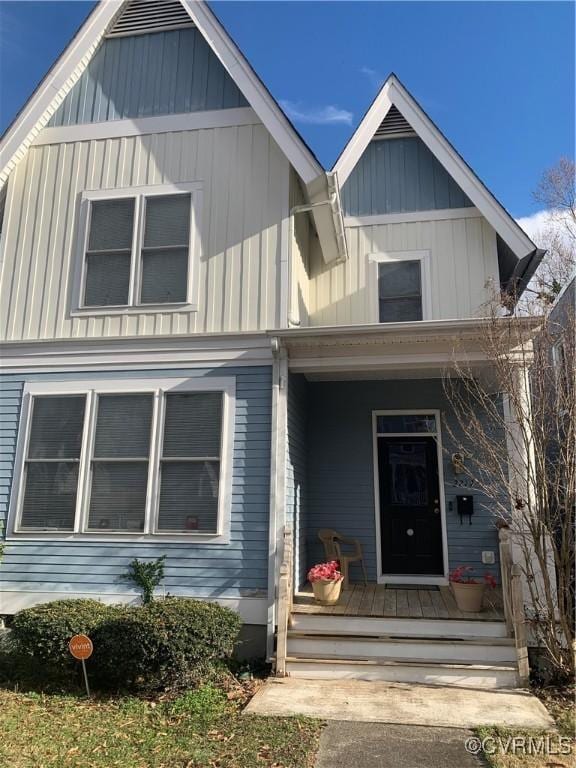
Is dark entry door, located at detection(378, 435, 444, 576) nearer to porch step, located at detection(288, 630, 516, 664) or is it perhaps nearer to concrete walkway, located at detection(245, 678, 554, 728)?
porch step, located at detection(288, 630, 516, 664)

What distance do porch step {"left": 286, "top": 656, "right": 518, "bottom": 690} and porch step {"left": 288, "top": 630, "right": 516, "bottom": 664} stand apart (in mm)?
62

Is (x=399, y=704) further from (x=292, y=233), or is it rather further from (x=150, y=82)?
(x=150, y=82)

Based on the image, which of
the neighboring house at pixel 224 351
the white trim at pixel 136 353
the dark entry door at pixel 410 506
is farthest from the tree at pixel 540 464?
the white trim at pixel 136 353

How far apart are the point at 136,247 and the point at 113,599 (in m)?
4.50

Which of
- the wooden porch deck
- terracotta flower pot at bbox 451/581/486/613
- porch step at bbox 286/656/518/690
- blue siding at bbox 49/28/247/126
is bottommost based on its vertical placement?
porch step at bbox 286/656/518/690

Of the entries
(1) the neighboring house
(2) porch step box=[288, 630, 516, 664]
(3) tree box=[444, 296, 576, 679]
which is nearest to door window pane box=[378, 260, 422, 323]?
(1) the neighboring house

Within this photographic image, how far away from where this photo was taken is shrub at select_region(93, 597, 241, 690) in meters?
5.17

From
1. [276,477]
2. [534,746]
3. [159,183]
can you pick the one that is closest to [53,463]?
[276,477]

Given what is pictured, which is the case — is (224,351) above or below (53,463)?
above

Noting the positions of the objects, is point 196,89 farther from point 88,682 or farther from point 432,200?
point 88,682

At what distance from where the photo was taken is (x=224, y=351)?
6879mm

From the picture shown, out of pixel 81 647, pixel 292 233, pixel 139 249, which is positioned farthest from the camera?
pixel 139 249

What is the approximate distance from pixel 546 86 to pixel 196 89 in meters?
5.40

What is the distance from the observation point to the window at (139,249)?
727cm
